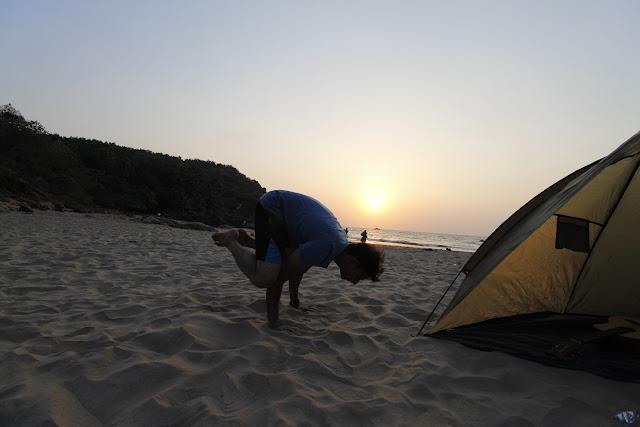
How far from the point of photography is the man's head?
2695 mm

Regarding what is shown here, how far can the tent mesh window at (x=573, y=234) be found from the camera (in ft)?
9.63

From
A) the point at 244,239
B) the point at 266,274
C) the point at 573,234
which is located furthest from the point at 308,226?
the point at 573,234

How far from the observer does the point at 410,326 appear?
3.06 m

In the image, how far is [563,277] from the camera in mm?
3049

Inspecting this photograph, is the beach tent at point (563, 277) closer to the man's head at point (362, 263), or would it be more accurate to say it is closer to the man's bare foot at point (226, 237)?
the man's head at point (362, 263)

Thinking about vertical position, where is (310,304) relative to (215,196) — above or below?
below

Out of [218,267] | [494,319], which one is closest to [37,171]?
[218,267]

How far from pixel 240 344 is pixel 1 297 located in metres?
2.22

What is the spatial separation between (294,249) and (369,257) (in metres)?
0.61

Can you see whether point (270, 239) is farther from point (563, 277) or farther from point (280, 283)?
point (563, 277)

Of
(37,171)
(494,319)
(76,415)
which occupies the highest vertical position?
(37,171)

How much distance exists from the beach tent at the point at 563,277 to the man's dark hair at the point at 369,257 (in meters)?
0.68

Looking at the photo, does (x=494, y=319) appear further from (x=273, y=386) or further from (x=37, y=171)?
(x=37, y=171)

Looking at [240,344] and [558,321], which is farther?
[558,321]
